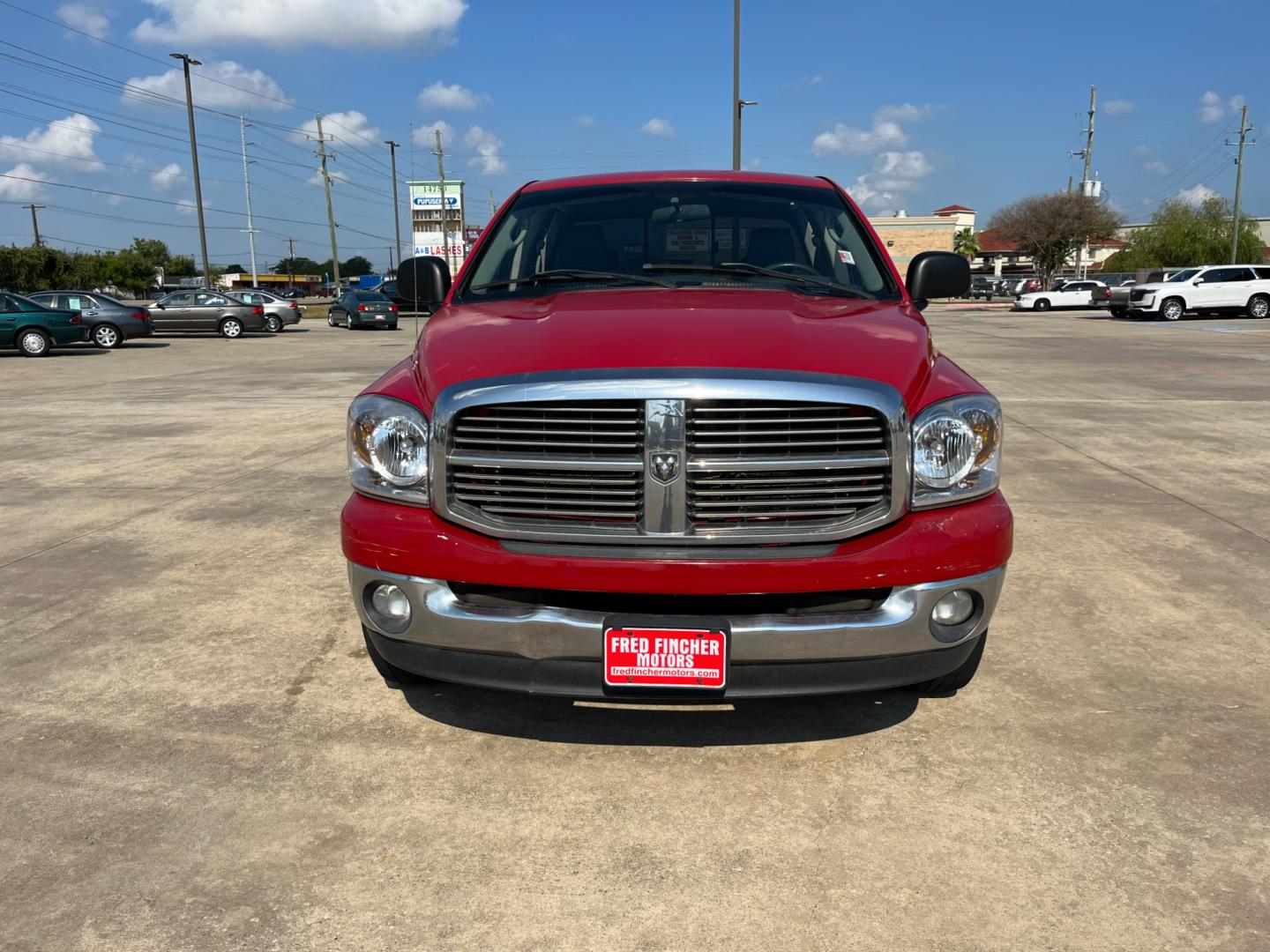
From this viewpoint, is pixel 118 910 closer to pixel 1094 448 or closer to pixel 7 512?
pixel 7 512

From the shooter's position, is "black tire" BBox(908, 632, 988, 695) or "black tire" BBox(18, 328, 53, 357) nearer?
"black tire" BBox(908, 632, 988, 695)

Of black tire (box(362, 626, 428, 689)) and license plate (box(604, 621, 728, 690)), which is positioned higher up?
license plate (box(604, 621, 728, 690))

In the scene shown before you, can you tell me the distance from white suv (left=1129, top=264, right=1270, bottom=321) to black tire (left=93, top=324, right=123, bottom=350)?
2927 cm

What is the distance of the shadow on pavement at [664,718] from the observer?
10.4 feet

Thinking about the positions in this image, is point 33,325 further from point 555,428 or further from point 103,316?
point 555,428

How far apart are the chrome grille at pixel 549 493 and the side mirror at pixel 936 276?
2.11 meters

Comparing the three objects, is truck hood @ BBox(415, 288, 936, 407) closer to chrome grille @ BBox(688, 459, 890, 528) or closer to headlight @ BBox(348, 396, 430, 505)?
headlight @ BBox(348, 396, 430, 505)

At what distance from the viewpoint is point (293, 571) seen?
194 inches

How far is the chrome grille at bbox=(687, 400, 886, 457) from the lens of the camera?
8.57 feet

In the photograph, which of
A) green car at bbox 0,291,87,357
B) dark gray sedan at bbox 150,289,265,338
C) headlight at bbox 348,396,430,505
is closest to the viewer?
headlight at bbox 348,396,430,505

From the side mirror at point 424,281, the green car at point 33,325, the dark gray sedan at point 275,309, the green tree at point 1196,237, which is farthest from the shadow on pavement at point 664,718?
the green tree at point 1196,237

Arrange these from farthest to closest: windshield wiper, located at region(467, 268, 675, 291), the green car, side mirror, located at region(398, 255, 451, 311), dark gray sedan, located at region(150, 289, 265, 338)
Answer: dark gray sedan, located at region(150, 289, 265, 338) → the green car → side mirror, located at region(398, 255, 451, 311) → windshield wiper, located at region(467, 268, 675, 291)

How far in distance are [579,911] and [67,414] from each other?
10974 mm

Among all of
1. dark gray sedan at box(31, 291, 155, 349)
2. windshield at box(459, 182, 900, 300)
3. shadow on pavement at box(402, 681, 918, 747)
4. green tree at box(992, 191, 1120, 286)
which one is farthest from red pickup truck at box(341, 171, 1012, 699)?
green tree at box(992, 191, 1120, 286)
